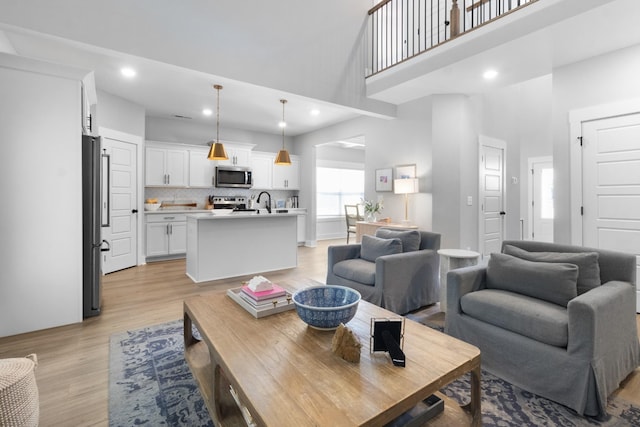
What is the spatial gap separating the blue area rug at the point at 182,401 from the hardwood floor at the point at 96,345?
0.09 metres

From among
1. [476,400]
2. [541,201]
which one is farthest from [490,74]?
[541,201]

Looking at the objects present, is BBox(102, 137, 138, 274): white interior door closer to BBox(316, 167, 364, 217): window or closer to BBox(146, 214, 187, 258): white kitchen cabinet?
BBox(146, 214, 187, 258): white kitchen cabinet

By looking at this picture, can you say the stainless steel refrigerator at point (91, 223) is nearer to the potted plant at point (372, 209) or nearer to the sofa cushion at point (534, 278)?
the sofa cushion at point (534, 278)

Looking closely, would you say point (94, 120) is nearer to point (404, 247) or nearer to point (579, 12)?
point (404, 247)

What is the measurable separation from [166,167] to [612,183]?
6619 mm

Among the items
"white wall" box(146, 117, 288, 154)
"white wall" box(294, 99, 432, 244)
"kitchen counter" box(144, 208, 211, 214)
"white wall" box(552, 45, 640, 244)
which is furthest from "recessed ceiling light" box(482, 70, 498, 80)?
"kitchen counter" box(144, 208, 211, 214)

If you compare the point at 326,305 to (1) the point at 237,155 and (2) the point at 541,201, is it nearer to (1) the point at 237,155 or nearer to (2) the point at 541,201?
(1) the point at 237,155

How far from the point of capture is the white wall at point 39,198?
2514 mm

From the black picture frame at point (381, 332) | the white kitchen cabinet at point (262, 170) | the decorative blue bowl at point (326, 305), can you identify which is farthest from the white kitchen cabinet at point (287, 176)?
the black picture frame at point (381, 332)

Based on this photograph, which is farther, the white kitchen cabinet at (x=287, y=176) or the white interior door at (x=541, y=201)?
the white kitchen cabinet at (x=287, y=176)

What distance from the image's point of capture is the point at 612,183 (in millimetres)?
3277

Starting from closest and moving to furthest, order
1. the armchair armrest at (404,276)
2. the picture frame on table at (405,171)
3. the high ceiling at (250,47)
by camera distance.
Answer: the high ceiling at (250,47) → the armchair armrest at (404,276) → the picture frame on table at (405,171)

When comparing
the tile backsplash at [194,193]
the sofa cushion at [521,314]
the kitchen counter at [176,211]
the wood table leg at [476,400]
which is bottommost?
the wood table leg at [476,400]

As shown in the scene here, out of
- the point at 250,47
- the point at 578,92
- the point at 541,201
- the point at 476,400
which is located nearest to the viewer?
the point at 476,400
